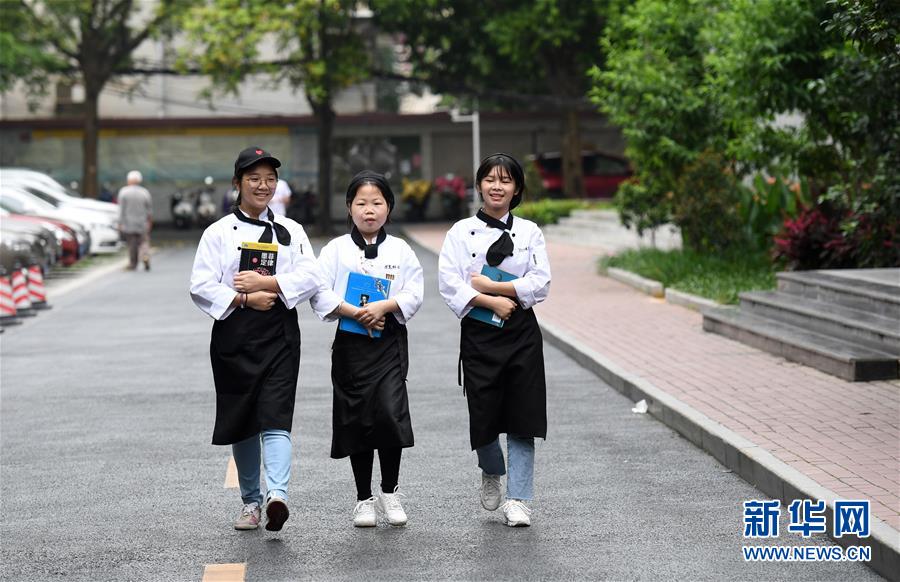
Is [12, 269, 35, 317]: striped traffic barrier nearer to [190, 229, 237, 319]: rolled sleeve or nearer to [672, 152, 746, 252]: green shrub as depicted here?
[672, 152, 746, 252]: green shrub

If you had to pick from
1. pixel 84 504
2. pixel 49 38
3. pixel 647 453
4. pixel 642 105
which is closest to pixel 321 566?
pixel 84 504

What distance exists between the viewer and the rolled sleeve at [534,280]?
6.58 m

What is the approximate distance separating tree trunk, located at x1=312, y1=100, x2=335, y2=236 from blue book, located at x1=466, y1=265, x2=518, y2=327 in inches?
1378

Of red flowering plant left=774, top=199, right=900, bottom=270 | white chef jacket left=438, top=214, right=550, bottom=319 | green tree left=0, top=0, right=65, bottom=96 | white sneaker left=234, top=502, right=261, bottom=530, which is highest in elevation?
green tree left=0, top=0, right=65, bottom=96

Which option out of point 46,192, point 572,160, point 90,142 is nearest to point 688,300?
point 46,192

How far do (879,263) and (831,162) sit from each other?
9.47 ft

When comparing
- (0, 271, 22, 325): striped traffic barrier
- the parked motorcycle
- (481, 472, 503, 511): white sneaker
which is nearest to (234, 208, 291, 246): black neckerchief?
(481, 472, 503, 511): white sneaker

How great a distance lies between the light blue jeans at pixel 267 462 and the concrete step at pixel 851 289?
6776 mm

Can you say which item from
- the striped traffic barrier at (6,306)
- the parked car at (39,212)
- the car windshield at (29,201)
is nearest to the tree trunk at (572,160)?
the parked car at (39,212)

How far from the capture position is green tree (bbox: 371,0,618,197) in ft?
131

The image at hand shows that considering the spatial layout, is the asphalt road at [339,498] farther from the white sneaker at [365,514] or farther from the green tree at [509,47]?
the green tree at [509,47]

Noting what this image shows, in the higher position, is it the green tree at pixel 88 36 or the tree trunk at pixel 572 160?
the green tree at pixel 88 36

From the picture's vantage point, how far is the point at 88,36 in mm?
43219

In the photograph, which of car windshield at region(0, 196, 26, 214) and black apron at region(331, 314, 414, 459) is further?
car windshield at region(0, 196, 26, 214)
